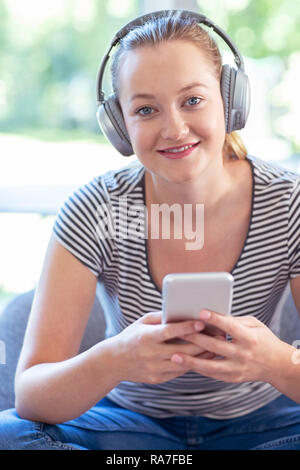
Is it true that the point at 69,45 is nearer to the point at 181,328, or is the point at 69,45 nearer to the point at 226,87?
the point at 226,87

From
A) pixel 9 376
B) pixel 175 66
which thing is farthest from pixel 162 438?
pixel 175 66

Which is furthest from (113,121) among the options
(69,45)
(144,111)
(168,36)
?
(69,45)

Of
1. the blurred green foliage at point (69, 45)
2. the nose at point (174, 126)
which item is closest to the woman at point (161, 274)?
the nose at point (174, 126)

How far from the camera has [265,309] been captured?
3.95 ft

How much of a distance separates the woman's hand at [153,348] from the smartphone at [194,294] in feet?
0.06

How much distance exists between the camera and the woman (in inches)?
40.3

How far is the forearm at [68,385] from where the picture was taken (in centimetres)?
102

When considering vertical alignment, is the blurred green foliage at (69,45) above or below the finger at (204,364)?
above

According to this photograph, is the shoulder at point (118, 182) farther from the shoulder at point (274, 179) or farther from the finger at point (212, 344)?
the finger at point (212, 344)

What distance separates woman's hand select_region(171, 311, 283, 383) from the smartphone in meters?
0.02

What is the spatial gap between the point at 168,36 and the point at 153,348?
0.55 meters

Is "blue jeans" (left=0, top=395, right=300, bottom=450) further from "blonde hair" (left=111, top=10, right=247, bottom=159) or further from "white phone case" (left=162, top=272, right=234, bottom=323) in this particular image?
"blonde hair" (left=111, top=10, right=247, bottom=159)

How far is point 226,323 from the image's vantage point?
88cm
